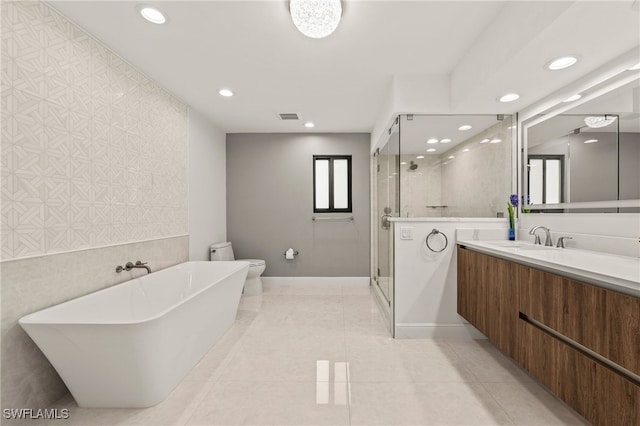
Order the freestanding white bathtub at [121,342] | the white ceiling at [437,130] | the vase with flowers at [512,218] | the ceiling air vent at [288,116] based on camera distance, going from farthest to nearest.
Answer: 1. the ceiling air vent at [288,116]
2. the white ceiling at [437,130]
3. the vase with flowers at [512,218]
4. the freestanding white bathtub at [121,342]

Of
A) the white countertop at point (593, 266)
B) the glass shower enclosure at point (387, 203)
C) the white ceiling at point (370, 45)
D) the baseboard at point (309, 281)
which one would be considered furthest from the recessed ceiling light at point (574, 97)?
the baseboard at point (309, 281)

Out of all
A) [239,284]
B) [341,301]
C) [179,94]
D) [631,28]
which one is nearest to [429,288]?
[341,301]

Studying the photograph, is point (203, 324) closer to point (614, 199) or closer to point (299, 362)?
point (299, 362)

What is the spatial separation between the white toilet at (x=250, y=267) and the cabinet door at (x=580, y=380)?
2953 mm

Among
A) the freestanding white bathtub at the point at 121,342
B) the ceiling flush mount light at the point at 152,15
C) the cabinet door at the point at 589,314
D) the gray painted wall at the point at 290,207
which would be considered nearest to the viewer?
the cabinet door at the point at 589,314

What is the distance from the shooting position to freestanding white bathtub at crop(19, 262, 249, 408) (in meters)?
1.39

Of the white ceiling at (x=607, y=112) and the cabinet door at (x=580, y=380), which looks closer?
the cabinet door at (x=580, y=380)

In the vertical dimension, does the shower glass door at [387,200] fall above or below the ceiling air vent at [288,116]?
below

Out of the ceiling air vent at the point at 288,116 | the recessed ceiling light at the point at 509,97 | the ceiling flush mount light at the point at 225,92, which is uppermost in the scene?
the ceiling flush mount light at the point at 225,92

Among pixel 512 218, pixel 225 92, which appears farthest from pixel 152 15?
pixel 512 218

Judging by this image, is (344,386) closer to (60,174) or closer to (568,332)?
(568,332)

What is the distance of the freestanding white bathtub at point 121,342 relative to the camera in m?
1.39

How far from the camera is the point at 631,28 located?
140cm

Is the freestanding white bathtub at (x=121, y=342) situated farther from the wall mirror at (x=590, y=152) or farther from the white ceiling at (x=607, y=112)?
the white ceiling at (x=607, y=112)
